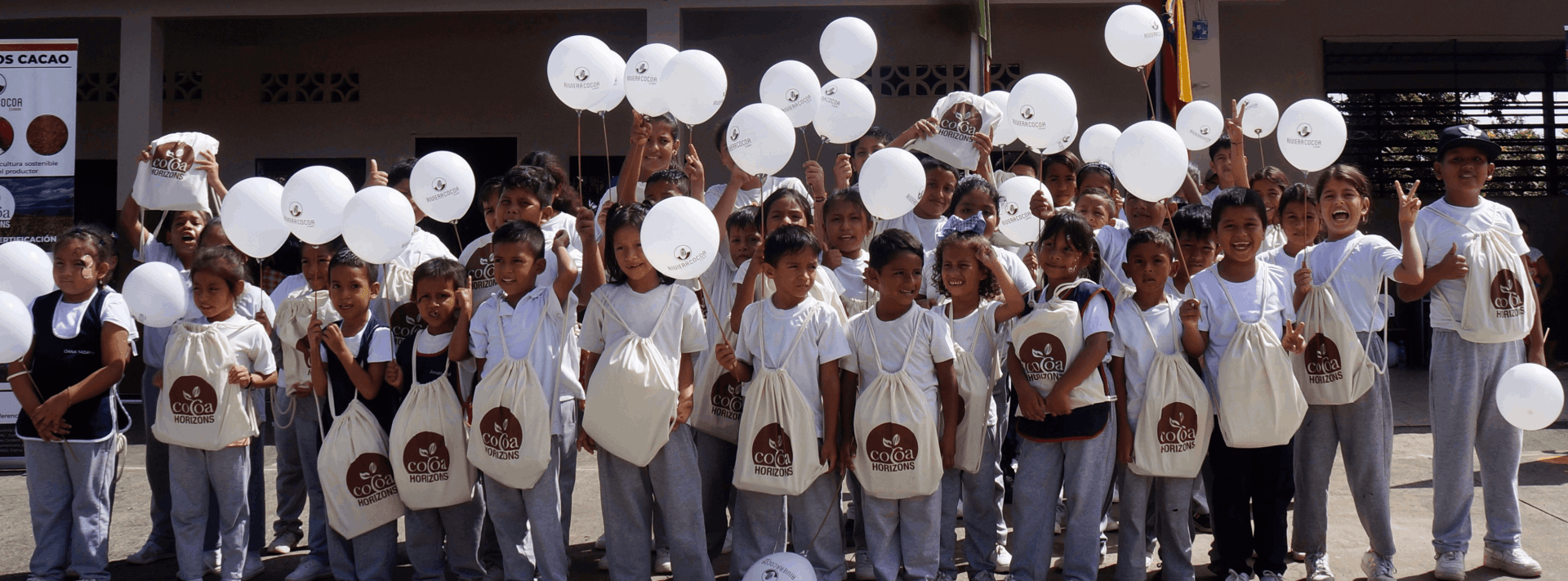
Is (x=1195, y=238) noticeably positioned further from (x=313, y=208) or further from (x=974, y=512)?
(x=313, y=208)

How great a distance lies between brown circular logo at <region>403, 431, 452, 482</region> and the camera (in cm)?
327

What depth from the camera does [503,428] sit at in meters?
3.16

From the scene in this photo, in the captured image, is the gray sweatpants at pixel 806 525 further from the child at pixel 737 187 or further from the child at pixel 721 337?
the child at pixel 737 187

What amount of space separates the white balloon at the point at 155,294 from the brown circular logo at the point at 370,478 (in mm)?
840

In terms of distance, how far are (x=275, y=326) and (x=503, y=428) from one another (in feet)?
4.11

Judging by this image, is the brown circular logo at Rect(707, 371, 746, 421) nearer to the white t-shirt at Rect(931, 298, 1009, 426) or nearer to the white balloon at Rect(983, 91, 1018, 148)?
the white t-shirt at Rect(931, 298, 1009, 426)

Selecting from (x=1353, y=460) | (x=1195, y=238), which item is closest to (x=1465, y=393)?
(x=1353, y=460)

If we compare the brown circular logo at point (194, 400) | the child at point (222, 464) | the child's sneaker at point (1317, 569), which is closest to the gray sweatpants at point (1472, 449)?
the child's sneaker at point (1317, 569)

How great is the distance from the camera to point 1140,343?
3.30 meters

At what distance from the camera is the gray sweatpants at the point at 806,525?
3289mm

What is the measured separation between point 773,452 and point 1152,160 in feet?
5.11

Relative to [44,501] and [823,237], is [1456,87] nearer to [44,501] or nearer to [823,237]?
[823,237]

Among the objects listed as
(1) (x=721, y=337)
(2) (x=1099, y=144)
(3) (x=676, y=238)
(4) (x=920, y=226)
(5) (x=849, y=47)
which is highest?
(5) (x=849, y=47)

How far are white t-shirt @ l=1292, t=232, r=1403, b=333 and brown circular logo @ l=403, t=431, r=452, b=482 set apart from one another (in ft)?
9.34
